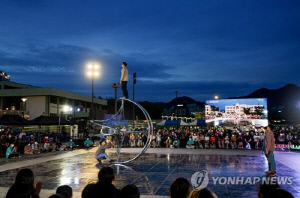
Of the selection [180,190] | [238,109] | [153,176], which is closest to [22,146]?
[153,176]

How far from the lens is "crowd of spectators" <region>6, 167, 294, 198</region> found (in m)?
2.98

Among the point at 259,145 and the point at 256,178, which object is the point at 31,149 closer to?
the point at 256,178

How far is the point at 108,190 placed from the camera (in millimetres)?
3963

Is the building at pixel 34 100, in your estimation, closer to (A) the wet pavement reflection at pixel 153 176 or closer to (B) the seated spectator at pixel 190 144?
(B) the seated spectator at pixel 190 144

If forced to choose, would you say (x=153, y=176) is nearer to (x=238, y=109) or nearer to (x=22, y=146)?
(x=22, y=146)

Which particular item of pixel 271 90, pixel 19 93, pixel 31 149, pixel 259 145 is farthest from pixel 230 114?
pixel 271 90

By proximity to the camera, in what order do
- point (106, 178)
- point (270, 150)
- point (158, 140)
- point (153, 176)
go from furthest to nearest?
1. point (158, 140)
2. point (270, 150)
3. point (153, 176)
4. point (106, 178)

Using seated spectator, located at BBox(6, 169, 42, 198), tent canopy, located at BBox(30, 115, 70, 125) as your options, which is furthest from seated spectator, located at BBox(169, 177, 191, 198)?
tent canopy, located at BBox(30, 115, 70, 125)

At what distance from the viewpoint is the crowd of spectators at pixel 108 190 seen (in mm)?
2979

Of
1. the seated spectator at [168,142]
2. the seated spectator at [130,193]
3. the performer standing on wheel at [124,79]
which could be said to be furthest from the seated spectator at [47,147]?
the seated spectator at [130,193]

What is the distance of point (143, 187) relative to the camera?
8461 mm

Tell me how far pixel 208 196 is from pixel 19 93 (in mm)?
48379

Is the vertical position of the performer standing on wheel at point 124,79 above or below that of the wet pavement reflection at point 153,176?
above

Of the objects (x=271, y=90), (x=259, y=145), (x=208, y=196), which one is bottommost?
(x=259, y=145)
